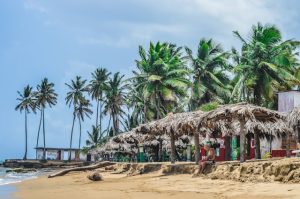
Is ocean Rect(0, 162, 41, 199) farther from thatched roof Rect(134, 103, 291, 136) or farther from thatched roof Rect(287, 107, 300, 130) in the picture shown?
thatched roof Rect(287, 107, 300, 130)

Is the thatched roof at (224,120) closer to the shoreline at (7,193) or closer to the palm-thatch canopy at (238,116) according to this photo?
the palm-thatch canopy at (238,116)

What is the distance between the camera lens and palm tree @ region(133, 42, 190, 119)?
36.8 m

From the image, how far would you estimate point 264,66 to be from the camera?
29.5 m

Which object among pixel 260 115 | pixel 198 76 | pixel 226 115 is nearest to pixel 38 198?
pixel 226 115

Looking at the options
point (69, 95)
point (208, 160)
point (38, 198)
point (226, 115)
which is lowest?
point (38, 198)

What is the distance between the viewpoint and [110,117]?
61688mm

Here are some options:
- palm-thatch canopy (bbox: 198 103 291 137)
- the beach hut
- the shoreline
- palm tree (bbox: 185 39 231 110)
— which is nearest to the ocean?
the shoreline

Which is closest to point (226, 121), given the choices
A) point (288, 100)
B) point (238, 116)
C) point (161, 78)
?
point (238, 116)

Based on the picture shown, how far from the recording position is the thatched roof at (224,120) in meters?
16.3

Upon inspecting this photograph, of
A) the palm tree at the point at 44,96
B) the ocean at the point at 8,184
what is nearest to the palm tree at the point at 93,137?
the palm tree at the point at 44,96

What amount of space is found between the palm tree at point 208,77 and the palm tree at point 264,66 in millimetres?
6250

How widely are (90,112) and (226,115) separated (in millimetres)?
58674

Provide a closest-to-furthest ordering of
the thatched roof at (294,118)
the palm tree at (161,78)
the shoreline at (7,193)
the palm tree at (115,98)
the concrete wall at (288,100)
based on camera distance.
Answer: the shoreline at (7,193) → the thatched roof at (294,118) → the concrete wall at (288,100) → the palm tree at (161,78) → the palm tree at (115,98)

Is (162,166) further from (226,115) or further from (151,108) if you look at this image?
(151,108)
